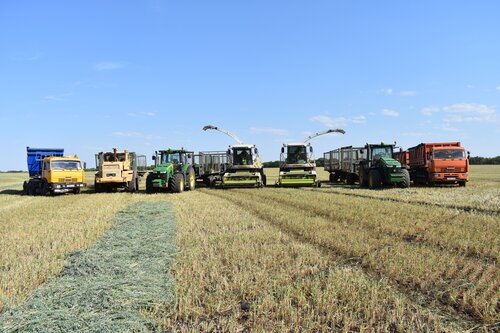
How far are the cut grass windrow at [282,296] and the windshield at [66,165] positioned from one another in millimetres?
15316

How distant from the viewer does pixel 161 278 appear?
5.14 m

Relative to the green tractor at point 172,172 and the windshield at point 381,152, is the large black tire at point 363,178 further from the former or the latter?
the green tractor at point 172,172

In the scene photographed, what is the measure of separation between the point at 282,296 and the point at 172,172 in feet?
54.4

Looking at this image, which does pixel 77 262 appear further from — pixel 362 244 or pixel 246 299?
pixel 362 244

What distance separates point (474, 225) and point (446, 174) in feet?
42.2

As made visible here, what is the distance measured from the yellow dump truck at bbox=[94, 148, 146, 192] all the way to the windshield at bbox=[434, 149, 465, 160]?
15636mm

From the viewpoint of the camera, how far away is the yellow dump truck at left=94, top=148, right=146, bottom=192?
20500mm

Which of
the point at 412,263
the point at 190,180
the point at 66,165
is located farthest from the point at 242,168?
the point at 412,263

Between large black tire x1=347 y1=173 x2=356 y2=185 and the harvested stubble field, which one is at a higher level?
large black tire x1=347 y1=173 x2=356 y2=185

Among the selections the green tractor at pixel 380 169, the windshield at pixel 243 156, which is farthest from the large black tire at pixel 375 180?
the windshield at pixel 243 156

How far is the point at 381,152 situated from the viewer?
73.0ft

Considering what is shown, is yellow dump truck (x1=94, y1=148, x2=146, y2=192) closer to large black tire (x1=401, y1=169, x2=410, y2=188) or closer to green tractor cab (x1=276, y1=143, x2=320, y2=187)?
green tractor cab (x1=276, y1=143, x2=320, y2=187)

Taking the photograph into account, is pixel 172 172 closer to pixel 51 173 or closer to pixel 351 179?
pixel 51 173

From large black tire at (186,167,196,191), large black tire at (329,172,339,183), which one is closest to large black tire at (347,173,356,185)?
large black tire at (329,172,339,183)
